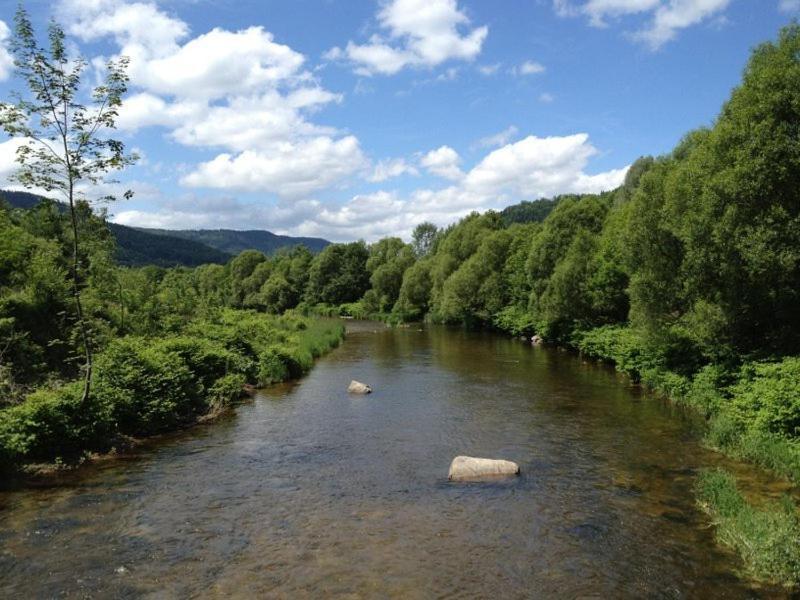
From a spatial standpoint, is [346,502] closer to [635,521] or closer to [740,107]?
[635,521]

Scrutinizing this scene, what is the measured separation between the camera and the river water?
1253 centimetres

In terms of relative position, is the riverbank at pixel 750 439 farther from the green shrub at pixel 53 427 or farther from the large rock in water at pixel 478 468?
the green shrub at pixel 53 427

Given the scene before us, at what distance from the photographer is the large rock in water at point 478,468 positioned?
1929 centimetres

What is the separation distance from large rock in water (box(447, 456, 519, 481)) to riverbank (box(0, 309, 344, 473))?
1303 centimetres

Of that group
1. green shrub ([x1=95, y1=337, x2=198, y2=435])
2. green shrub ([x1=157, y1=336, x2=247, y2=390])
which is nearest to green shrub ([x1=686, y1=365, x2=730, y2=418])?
green shrub ([x1=95, y1=337, x2=198, y2=435])

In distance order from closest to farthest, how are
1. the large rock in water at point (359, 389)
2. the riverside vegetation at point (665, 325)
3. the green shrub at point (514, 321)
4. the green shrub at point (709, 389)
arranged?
the riverside vegetation at point (665, 325) < the green shrub at point (709, 389) < the large rock in water at point (359, 389) < the green shrub at point (514, 321)

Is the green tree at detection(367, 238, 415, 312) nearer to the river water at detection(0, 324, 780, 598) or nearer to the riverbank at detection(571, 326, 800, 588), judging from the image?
the riverbank at detection(571, 326, 800, 588)

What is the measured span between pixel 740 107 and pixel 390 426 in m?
21.2

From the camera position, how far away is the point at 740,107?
2478 cm

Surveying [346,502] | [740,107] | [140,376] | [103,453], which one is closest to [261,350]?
[140,376]

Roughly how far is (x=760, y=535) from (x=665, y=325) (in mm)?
20211

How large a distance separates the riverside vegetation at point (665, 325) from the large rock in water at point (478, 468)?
5882 mm

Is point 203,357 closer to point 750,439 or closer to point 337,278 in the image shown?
point 750,439

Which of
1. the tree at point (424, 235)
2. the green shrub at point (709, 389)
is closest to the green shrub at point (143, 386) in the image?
the green shrub at point (709, 389)
